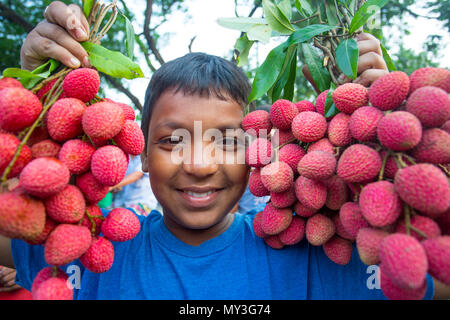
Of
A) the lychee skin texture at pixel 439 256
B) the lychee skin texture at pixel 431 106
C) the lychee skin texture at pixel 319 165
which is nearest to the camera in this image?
the lychee skin texture at pixel 439 256

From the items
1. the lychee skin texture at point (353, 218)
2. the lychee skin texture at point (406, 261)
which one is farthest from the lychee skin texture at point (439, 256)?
the lychee skin texture at point (353, 218)

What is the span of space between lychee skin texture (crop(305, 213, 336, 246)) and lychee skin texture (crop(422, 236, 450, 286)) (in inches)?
12.2

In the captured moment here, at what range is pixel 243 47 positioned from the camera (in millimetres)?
1267

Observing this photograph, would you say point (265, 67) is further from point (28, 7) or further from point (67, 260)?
point (28, 7)

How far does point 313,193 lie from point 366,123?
229 mm

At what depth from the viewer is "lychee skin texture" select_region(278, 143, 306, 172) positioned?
91 centimetres

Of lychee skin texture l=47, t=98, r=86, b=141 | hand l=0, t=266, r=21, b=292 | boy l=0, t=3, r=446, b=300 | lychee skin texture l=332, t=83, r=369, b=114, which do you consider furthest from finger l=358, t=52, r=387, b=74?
hand l=0, t=266, r=21, b=292

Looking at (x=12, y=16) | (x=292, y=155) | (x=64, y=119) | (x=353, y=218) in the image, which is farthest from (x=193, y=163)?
(x=12, y=16)

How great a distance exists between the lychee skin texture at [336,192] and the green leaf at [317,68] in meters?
0.40

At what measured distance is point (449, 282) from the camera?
560 millimetres

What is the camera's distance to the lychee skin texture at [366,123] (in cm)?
73

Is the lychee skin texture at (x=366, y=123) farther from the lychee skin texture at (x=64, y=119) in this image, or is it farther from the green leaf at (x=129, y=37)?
the green leaf at (x=129, y=37)

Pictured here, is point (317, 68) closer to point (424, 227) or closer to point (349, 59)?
point (349, 59)

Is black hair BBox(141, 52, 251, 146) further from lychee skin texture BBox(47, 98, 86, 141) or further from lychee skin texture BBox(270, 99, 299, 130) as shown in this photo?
lychee skin texture BBox(47, 98, 86, 141)
